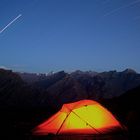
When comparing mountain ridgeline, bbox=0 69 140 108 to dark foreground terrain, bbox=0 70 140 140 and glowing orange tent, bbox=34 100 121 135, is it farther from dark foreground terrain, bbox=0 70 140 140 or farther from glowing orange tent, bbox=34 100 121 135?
glowing orange tent, bbox=34 100 121 135

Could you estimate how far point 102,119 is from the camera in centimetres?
1423

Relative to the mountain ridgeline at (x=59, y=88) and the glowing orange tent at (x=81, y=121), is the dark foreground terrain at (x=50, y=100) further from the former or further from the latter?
the glowing orange tent at (x=81, y=121)

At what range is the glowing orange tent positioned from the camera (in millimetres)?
13609

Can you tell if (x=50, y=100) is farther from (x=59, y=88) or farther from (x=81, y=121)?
(x=81, y=121)

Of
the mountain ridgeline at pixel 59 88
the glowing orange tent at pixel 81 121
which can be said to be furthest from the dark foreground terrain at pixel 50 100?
the glowing orange tent at pixel 81 121

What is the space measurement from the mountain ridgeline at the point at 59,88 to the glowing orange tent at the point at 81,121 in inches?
1321

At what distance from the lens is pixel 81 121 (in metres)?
13.9

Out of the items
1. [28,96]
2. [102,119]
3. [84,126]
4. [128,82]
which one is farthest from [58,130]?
[128,82]

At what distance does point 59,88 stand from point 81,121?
98275mm

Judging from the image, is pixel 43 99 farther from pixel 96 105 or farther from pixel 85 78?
pixel 96 105

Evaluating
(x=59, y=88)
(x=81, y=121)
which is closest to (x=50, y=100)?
(x=59, y=88)

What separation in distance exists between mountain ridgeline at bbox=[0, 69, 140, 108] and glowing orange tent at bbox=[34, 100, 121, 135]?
110 ft

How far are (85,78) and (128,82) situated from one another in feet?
67.1

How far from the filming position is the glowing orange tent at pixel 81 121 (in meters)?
13.6
